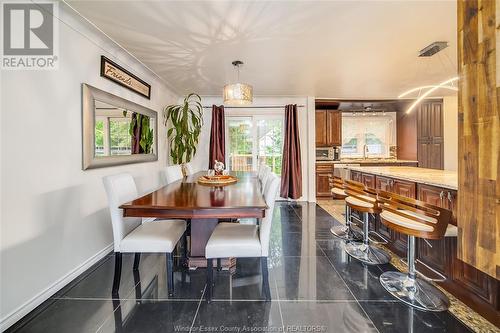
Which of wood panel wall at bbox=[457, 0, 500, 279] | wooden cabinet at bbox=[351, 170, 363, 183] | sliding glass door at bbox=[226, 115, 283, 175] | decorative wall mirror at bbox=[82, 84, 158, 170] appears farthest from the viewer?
sliding glass door at bbox=[226, 115, 283, 175]

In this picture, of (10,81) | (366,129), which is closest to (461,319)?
(10,81)

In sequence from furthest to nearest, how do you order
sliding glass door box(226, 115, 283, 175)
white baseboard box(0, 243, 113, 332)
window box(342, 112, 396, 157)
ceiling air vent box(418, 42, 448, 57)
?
window box(342, 112, 396, 157) → sliding glass door box(226, 115, 283, 175) → ceiling air vent box(418, 42, 448, 57) → white baseboard box(0, 243, 113, 332)

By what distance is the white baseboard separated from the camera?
1.55 metres

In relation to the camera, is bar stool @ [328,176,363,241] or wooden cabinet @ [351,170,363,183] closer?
bar stool @ [328,176,363,241]

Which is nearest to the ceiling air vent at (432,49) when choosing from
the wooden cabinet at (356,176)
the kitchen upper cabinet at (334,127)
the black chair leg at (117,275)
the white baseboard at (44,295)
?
the wooden cabinet at (356,176)

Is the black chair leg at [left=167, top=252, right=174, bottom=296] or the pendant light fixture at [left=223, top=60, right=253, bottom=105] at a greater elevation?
the pendant light fixture at [left=223, top=60, right=253, bottom=105]

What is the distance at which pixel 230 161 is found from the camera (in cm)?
560

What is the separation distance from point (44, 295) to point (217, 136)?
154 inches

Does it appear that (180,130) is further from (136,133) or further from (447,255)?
(447,255)

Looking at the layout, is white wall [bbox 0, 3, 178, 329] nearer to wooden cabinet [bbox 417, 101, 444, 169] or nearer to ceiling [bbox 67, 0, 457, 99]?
ceiling [bbox 67, 0, 457, 99]

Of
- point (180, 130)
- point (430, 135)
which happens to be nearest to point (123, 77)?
point (180, 130)

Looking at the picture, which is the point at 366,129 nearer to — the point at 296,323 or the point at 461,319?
the point at 461,319

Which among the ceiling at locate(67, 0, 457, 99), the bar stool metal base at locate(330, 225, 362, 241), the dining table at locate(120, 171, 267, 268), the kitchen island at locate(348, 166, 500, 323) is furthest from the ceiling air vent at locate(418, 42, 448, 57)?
the dining table at locate(120, 171, 267, 268)

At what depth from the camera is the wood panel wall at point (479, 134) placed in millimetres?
975
